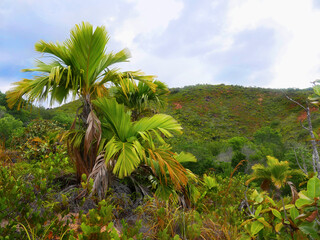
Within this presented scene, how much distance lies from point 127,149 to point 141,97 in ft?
7.11

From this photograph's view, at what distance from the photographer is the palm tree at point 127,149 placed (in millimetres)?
3320

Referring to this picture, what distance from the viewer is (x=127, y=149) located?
3467mm

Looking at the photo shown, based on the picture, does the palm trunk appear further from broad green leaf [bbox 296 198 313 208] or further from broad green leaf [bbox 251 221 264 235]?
broad green leaf [bbox 296 198 313 208]

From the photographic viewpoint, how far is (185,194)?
4.35 metres

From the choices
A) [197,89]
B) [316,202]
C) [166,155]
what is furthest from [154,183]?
[197,89]

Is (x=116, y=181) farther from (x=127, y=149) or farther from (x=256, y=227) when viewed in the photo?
(x=256, y=227)

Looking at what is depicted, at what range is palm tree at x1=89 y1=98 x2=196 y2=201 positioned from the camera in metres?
3.32

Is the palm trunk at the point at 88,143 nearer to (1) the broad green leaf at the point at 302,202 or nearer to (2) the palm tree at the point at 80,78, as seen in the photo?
(2) the palm tree at the point at 80,78

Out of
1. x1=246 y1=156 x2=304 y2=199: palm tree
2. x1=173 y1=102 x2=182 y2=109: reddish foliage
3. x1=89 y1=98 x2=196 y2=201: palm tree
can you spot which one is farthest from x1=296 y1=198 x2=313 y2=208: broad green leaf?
x1=173 y1=102 x2=182 y2=109: reddish foliage

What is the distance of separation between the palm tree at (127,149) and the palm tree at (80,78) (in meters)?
0.29

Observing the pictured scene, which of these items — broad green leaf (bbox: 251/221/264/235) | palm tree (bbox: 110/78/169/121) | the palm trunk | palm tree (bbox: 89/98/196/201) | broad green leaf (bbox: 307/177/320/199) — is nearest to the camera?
broad green leaf (bbox: 307/177/320/199)

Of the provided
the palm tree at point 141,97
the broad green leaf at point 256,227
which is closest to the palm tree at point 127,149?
the palm tree at point 141,97

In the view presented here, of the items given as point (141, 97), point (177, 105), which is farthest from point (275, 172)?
point (177, 105)

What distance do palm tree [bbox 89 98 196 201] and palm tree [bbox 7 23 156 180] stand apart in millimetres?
293
